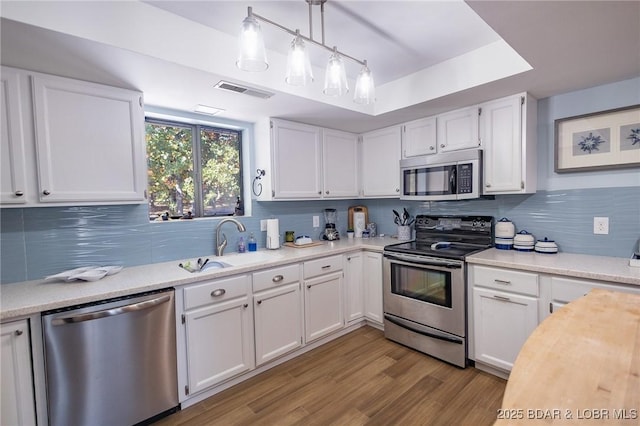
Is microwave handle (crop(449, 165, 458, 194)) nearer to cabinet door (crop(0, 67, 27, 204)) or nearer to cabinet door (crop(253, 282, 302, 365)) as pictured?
cabinet door (crop(253, 282, 302, 365))

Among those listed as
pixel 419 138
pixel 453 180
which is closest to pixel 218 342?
pixel 453 180

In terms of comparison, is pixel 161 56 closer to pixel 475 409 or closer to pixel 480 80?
pixel 480 80

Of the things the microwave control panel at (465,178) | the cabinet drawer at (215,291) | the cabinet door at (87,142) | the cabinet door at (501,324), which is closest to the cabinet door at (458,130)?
the microwave control panel at (465,178)

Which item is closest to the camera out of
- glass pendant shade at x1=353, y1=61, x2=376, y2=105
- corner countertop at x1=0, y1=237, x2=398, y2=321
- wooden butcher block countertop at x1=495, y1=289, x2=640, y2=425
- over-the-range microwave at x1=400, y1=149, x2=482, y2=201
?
wooden butcher block countertop at x1=495, y1=289, x2=640, y2=425

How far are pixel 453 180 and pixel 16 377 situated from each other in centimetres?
313

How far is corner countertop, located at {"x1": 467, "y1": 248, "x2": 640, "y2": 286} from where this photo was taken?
5.70 feet

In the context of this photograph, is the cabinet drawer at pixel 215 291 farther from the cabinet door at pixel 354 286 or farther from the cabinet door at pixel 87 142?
the cabinet door at pixel 354 286

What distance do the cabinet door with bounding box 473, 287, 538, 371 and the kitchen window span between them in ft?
7.63

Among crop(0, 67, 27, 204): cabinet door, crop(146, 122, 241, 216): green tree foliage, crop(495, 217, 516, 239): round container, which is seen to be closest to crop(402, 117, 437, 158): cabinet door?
crop(495, 217, 516, 239): round container

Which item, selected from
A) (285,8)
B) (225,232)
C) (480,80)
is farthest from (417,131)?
(225,232)

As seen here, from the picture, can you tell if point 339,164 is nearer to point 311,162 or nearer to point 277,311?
point 311,162

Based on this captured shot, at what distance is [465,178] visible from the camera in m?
2.58

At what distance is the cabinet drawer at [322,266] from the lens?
263 cm

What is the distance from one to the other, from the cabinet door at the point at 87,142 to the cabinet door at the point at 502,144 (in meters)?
2.70
